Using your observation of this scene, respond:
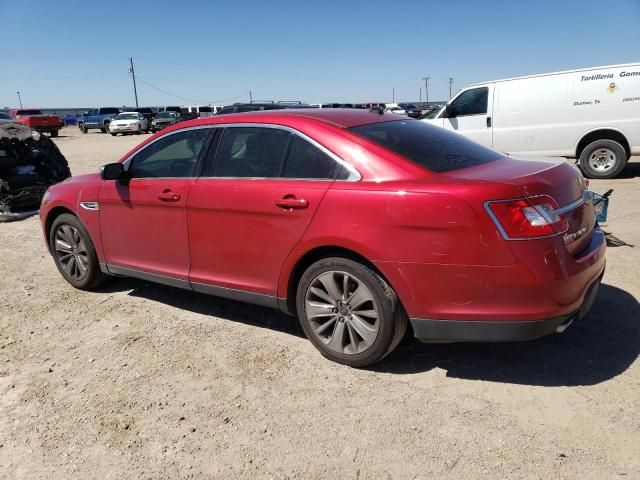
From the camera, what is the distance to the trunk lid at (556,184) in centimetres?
281

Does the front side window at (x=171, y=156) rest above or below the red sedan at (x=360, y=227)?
above

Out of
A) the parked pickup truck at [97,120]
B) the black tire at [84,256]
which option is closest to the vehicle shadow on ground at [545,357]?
the black tire at [84,256]

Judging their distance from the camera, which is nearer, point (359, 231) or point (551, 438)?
point (551, 438)

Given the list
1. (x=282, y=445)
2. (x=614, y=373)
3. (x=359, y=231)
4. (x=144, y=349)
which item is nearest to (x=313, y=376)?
(x=282, y=445)

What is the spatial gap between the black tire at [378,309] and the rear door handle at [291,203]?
14.7 inches

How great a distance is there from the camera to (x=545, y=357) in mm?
3332

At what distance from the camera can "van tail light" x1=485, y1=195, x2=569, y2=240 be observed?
2.67 meters

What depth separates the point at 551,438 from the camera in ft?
8.41

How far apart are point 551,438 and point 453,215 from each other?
3.95 feet

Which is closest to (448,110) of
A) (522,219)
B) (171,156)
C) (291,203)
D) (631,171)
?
(631,171)

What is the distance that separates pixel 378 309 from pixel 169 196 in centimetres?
189

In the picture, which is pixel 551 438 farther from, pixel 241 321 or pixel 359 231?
pixel 241 321

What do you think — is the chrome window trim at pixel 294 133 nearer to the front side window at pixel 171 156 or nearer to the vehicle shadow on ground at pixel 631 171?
the front side window at pixel 171 156

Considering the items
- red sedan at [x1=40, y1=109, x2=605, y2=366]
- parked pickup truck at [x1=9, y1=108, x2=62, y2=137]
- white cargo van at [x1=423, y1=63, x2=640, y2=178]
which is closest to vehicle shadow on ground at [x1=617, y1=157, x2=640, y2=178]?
white cargo van at [x1=423, y1=63, x2=640, y2=178]
